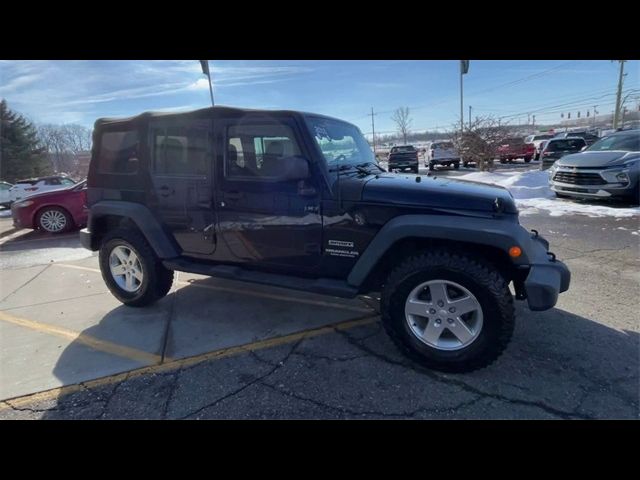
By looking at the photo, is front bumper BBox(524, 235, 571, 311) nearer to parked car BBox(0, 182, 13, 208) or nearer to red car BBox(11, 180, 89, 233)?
red car BBox(11, 180, 89, 233)

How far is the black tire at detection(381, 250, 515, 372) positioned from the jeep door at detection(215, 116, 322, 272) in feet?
2.68

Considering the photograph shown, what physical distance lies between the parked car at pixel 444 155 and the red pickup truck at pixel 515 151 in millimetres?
3191

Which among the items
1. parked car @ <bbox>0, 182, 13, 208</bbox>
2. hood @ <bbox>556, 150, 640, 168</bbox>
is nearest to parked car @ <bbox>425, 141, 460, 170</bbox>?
hood @ <bbox>556, 150, 640, 168</bbox>

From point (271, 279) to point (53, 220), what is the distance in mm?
8126

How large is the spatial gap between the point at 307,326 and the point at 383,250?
122 cm

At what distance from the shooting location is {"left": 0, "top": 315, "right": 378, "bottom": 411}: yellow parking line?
2.59 m

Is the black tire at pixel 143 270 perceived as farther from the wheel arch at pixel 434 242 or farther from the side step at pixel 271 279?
the wheel arch at pixel 434 242

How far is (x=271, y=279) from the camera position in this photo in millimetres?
3344

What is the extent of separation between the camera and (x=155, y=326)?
361 centimetres

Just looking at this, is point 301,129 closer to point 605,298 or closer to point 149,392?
point 149,392

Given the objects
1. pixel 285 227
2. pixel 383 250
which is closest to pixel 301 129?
pixel 285 227

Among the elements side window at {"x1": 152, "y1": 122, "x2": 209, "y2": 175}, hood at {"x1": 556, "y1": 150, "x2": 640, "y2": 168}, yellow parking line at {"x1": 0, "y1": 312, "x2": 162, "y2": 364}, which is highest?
side window at {"x1": 152, "y1": 122, "x2": 209, "y2": 175}
